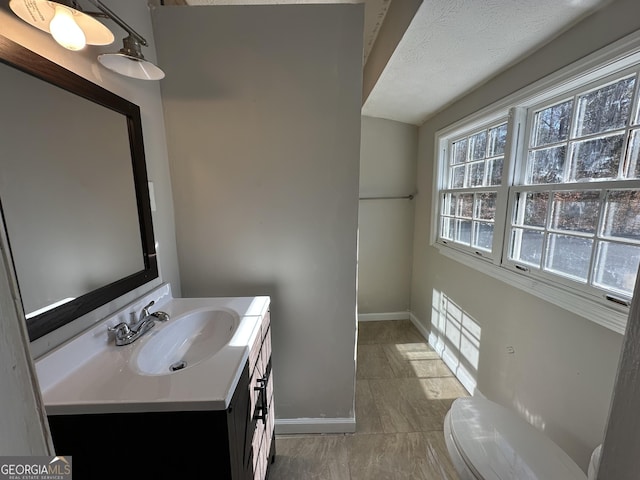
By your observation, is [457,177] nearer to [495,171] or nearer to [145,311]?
[495,171]

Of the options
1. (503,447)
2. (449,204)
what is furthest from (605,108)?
(503,447)

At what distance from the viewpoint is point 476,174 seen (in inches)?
79.9

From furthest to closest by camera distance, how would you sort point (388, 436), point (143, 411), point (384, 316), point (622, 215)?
point (384, 316) → point (388, 436) → point (622, 215) → point (143, 411)

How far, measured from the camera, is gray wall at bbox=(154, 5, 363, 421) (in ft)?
4.23

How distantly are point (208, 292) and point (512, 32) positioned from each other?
6.67 feet

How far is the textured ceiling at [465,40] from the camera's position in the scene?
109 cm

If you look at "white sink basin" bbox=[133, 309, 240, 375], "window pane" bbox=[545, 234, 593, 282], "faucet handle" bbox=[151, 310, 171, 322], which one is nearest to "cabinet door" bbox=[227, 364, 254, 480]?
"white sink basin" bbox=[133, 309, 240, 375]

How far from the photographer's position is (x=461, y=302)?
207cm

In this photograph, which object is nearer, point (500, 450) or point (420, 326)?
point (500, 450)

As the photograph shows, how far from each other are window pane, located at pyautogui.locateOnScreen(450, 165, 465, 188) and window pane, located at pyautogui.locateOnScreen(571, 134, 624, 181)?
97cm

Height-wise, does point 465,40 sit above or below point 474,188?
above

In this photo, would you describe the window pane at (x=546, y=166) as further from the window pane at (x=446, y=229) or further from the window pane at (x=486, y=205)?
the window pane at (x=446, y=229)

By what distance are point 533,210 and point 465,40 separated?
98cm

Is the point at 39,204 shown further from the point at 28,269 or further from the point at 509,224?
the point at 509,224
